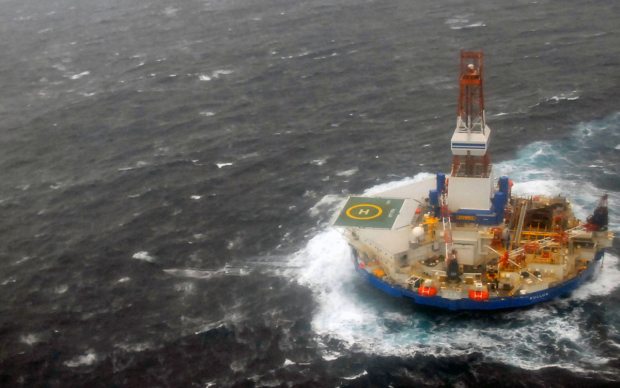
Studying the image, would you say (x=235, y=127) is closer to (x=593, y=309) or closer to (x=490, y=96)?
(x=490, y=96)

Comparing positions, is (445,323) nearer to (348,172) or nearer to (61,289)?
(348,172)

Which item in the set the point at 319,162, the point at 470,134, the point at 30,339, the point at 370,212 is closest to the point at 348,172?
the point at 319,162

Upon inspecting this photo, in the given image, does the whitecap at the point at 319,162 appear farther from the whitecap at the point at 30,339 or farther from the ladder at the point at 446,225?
the whitecap at the point at 30,339

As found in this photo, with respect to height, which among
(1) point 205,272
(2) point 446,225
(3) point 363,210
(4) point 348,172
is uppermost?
(2) point 446,225

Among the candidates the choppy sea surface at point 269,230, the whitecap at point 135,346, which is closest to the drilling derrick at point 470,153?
the choppy sea surface at point 269,230

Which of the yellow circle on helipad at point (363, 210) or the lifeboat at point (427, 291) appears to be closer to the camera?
the lifeboat at point (427, 291)

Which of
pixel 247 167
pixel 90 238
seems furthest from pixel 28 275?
pixel 247 167
